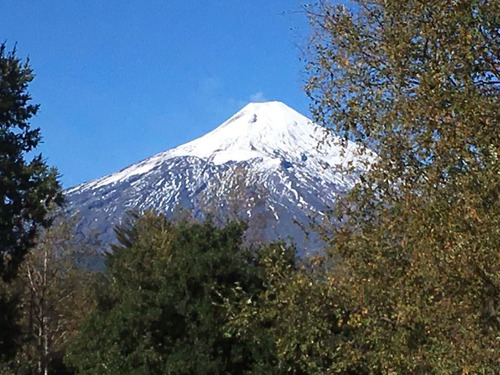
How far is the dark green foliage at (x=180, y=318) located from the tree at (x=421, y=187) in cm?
791

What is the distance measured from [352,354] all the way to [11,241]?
51.2 ft

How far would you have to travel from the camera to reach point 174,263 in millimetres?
17266

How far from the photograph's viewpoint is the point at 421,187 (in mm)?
6980

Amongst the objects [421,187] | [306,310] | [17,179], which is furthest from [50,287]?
[421,187]

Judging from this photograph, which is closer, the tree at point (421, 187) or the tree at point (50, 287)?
the tree at point (421, 187)

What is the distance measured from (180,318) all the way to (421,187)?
35.8 ft

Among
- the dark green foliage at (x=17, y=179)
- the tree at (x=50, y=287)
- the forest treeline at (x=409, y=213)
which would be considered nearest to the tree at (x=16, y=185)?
the dark green foliage at (x=17, y=179)

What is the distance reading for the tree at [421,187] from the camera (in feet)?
19.5

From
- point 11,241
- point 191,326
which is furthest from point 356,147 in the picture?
point 11,241

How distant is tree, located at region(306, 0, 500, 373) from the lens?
5941 mm

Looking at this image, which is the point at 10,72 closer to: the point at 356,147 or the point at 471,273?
the point at 356,147

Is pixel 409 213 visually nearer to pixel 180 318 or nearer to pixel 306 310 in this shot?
pixel 306 310

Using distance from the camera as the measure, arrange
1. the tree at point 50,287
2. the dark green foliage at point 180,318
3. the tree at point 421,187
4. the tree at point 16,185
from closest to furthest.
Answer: the tree at point 421,187 < the dark green foliage at point 180,318 < the tree at point 16,185 < the tree at point 50,287

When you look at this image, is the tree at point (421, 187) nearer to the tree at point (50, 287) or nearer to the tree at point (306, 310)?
the tree at point (306, 310)
